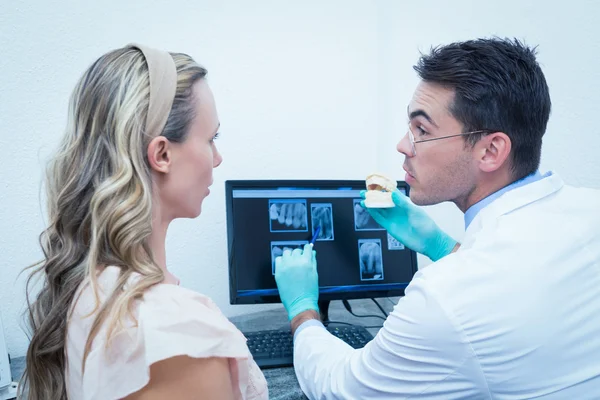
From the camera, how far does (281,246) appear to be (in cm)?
143

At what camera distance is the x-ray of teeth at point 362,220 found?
1518 millimetres

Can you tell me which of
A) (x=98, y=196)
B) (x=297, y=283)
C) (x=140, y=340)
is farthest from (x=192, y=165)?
(x=297, y=283)

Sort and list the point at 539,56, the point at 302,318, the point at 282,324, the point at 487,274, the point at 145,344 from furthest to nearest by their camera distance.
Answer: the point at 539,56, the point at 282,324, the point at 302,318, the point at 487,274, the point at 145,344

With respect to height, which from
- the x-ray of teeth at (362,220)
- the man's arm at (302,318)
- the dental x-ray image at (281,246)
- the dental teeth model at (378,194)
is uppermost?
the dental teeth model at (378,194)

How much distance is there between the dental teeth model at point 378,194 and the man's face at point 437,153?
0.19m

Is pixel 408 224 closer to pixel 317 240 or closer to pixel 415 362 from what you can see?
pixel 317 240

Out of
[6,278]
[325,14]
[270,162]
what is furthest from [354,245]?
[6,278]

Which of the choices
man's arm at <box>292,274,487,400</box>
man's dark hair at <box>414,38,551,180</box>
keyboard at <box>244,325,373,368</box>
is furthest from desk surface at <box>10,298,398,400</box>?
man's dark hair at <box>414,38,551,180</box>

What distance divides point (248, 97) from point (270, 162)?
231 millimetres

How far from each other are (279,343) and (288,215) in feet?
1.26

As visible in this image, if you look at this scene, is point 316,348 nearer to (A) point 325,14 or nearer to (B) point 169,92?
(B) point 169,92

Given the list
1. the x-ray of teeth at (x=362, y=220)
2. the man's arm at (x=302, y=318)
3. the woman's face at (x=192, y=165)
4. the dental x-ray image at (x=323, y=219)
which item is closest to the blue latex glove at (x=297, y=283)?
the man's arm at (x=302, y=318)

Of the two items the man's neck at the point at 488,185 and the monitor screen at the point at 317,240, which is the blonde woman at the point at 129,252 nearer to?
the monitor screen at the point at 317,240

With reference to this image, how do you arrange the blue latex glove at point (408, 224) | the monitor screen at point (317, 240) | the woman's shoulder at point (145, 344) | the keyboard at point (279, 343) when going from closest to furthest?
1. the woman's shoulder at point (145, 344)
2. the keyboard at point (279, 343)
3. the monitor screen at point (317, 240)
4. the blue latex glove at point (408, 224)
